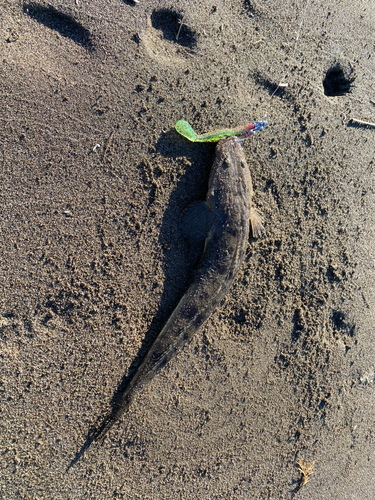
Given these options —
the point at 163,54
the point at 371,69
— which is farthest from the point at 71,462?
the point at 371,69

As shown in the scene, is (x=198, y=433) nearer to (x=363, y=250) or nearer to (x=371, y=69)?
(x=363, y=250)

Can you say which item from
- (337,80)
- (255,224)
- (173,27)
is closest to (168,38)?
(173,27)

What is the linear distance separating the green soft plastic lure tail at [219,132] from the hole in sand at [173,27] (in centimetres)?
100

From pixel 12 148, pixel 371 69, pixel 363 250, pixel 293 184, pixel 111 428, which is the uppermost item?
pixel 371 69

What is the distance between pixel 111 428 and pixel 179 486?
1.06 m

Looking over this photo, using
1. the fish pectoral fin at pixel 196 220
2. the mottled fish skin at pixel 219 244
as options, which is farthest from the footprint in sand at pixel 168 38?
the fish pectoral fin at pixel 196 220

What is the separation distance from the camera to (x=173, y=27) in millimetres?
3588

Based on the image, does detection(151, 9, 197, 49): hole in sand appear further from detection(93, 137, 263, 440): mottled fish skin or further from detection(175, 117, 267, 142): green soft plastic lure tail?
detection(93, 137, 263, 440): mottled fish skin

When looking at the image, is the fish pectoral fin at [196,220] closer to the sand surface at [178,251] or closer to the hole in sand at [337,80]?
the sand surface at [178,251]

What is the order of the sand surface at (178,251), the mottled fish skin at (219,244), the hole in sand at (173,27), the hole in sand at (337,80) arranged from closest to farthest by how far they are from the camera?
the sand surface at (178,251) < the mottled fish skin at (219,244) < the hole in sand at (173,27) < the hole in sand at (337,80)

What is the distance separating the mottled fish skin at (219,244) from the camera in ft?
11.3

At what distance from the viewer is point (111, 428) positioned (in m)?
3.33

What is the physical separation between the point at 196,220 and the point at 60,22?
2613mm

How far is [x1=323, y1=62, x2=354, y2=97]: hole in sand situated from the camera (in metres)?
4.02
